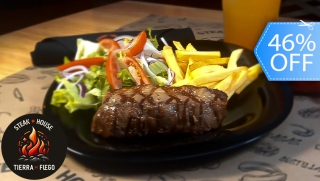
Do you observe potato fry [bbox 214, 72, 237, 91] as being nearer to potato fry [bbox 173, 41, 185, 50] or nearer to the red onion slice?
potato fry [bbox 173, 41, 185, 50]

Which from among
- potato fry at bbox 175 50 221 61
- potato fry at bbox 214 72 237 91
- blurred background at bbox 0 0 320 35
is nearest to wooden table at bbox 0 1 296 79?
blurred background at bbox 0 0 320 35

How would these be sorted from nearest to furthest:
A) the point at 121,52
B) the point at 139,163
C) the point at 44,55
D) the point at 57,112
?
the point at 139,163
the point at 57,112
the point at 121,52
the point at 44,55

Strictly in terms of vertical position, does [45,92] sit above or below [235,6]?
below

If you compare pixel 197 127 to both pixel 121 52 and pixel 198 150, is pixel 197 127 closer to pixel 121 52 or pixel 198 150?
pixel 198 150

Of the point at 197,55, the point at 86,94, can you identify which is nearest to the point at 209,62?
the point at 197,55

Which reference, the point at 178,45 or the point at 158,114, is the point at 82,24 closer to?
the point at 178,45

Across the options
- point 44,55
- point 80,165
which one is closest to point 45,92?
point 44,55

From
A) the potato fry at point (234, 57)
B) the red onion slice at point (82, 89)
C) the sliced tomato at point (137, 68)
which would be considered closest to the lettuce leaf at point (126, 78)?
the sliced tomato at point (137, 68)
